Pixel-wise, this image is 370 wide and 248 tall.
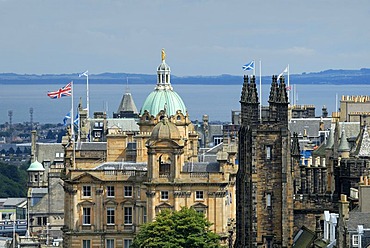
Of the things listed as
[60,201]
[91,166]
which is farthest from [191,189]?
[60,201]

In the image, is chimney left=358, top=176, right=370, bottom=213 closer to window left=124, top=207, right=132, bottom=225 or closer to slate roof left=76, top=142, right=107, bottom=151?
window left=124, top=207, right=132, bottom=225

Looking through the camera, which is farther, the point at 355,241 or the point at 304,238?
the point at 304,238

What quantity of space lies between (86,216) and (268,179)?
2858cm

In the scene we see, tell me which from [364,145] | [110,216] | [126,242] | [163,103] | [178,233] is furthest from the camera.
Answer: [163,103]

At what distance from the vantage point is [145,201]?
106750 millimetres

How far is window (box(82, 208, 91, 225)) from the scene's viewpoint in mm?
107812

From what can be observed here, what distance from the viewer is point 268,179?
81.3 metres

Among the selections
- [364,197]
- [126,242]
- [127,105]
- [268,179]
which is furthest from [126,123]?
[364,197]

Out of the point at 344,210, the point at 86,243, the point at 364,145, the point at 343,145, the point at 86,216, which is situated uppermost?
the point at 364,145

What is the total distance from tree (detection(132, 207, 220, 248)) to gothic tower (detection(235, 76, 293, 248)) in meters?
10.3

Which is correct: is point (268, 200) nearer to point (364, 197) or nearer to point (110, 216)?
point (364, 197)

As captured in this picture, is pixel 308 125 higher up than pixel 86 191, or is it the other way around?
pixel 308 125

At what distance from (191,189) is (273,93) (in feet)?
80.2

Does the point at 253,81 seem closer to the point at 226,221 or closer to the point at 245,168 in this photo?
the point at 245,168
